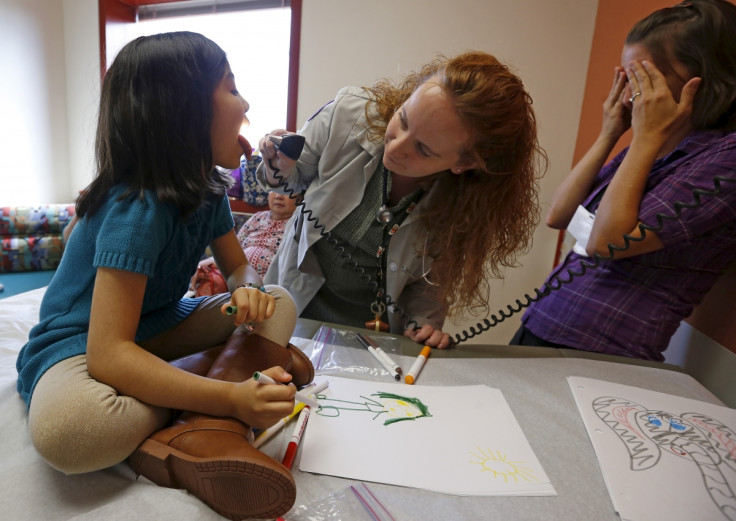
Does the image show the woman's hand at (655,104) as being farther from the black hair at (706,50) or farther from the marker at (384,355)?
the marker at (384,355)

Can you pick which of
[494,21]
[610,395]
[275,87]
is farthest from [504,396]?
[275,87]

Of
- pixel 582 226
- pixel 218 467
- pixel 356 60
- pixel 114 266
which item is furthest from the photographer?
pixel 356 60

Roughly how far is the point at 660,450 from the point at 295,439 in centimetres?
57

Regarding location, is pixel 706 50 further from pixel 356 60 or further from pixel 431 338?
pixel 356 60

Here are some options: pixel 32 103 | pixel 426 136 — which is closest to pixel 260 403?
pixel 426 136

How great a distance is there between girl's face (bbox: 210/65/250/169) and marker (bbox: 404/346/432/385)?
510 mm

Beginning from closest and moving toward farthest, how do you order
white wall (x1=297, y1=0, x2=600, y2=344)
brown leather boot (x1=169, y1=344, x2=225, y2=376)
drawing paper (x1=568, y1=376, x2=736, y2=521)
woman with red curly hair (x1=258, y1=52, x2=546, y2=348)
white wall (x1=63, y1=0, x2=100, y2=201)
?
1. drawing paper (x1=568, y1=376, x2=736, y2=521)
2. brown leather boot (x1=169, y1=344, x2=225, y2=376)
3. woman with red curly hair (x1=258, y1=52, x2=546, y2=348)
4. white wall (x1=297, y1=0, x2=600, y2=344)
5. white wall (x1=63, y1=0, x2=100, y2=201)

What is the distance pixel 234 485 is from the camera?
0.47 meters

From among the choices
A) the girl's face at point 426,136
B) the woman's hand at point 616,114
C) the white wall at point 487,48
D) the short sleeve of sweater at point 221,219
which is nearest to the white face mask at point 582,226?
the woman's hand at point 616,114

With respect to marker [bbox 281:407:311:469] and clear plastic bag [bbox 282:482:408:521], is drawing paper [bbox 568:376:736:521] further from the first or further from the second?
marker [bbox 281:407:311:469]

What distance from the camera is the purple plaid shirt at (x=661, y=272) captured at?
2.79 ft

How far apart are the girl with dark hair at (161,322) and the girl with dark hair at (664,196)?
2.35 ft

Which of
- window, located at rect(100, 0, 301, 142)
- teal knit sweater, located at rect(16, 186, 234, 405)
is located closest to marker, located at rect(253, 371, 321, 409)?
teal knit sweater, located at rect(16, 186, 234, 405)

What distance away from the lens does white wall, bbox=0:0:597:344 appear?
2078 mm
